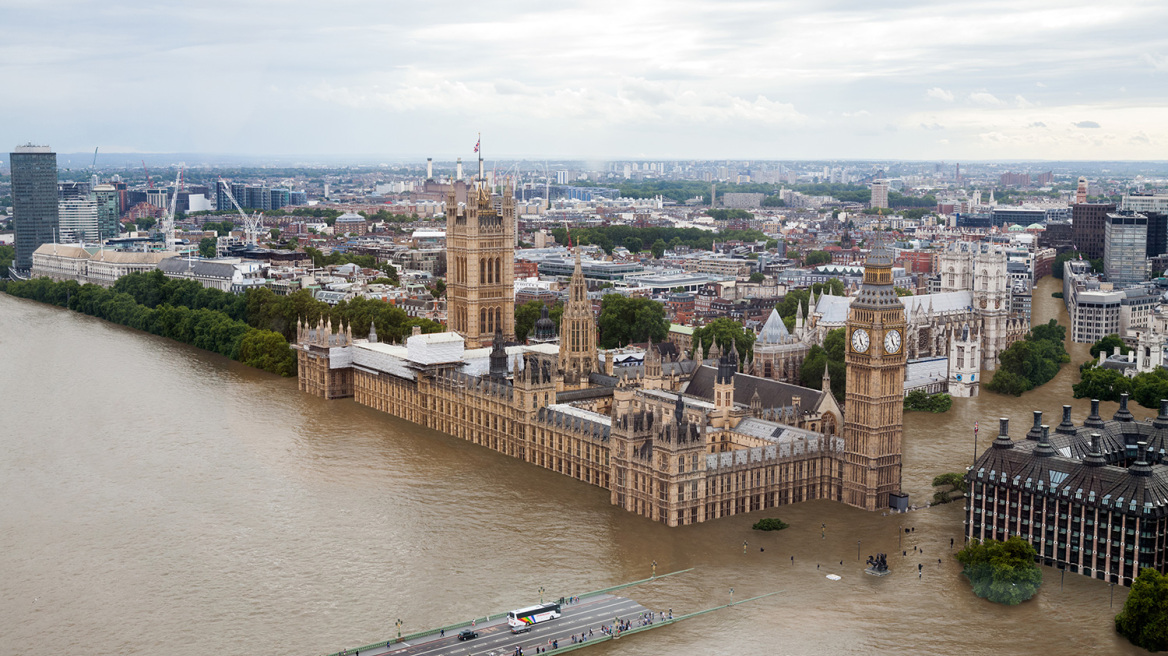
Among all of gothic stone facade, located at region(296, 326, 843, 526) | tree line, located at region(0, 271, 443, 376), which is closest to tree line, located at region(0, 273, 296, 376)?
tree line, located at region(0, 271, 443, 376)

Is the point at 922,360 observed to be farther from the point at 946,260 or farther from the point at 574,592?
the point at 574,592

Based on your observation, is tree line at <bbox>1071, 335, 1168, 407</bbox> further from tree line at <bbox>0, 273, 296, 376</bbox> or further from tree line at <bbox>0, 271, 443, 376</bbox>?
tree line at <bbox>0, 273, 296, 376</bbox>

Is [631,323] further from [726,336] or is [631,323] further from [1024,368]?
[1024,368]

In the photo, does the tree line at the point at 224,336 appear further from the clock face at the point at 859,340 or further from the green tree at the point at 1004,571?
the green tree at the point at 1004,571

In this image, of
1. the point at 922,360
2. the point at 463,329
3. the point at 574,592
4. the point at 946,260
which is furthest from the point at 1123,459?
the point at 946,260

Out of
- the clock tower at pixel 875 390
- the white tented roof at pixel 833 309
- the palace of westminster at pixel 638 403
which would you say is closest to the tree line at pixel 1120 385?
the white tented roof at pixel 833 309

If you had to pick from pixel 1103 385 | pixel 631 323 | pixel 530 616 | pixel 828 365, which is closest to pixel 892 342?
pixel 530 616
